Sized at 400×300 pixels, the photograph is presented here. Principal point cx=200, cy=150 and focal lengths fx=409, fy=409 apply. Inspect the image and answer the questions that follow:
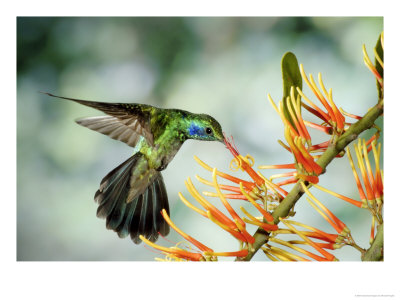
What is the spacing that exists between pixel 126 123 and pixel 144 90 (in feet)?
0.34

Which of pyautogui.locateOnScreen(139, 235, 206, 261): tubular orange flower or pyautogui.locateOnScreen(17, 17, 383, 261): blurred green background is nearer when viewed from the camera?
pyautogui.locateOnScreen(139, 235, 206, 261): tubular orange flower

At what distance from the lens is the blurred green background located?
1.00 metres

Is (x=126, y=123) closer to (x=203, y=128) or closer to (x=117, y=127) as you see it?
(x=117, y=127)

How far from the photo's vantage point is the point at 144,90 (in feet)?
3.39

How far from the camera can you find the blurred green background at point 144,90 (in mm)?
1005

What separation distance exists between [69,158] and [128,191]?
0.56 ft

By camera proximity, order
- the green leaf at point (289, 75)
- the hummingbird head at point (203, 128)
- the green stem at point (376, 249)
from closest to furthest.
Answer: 1. the green stem at point (376, 249)
2. the green leaf at point (289, 75)
3. the hummingbird head at point (203, 128)

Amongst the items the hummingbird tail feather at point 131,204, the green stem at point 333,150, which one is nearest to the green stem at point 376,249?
the green stem at point 333,150

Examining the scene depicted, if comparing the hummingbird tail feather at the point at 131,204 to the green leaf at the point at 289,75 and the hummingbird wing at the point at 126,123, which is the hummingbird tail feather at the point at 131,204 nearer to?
the hummingbird wing at the point at 126,123

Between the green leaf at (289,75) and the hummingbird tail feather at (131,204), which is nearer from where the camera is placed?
the green leaf at (289,75)

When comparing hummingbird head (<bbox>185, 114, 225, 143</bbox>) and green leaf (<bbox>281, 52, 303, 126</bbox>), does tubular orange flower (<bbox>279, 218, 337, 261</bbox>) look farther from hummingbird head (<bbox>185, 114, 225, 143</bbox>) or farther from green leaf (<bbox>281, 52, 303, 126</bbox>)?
hummingbird head (<bbox>185, 114, 225, 143</bbox>)

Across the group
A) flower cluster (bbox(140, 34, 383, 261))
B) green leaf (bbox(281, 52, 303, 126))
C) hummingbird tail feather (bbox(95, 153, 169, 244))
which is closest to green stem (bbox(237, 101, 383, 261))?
flower cluster (bbox(140, 34, 383, 261))

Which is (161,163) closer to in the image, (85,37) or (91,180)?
(91,180)

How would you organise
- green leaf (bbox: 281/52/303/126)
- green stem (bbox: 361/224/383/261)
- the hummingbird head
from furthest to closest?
the hummingbird head → green leaf (bbox: 281/52/303/126) → green stem (bbox: 361/224/383/261)
